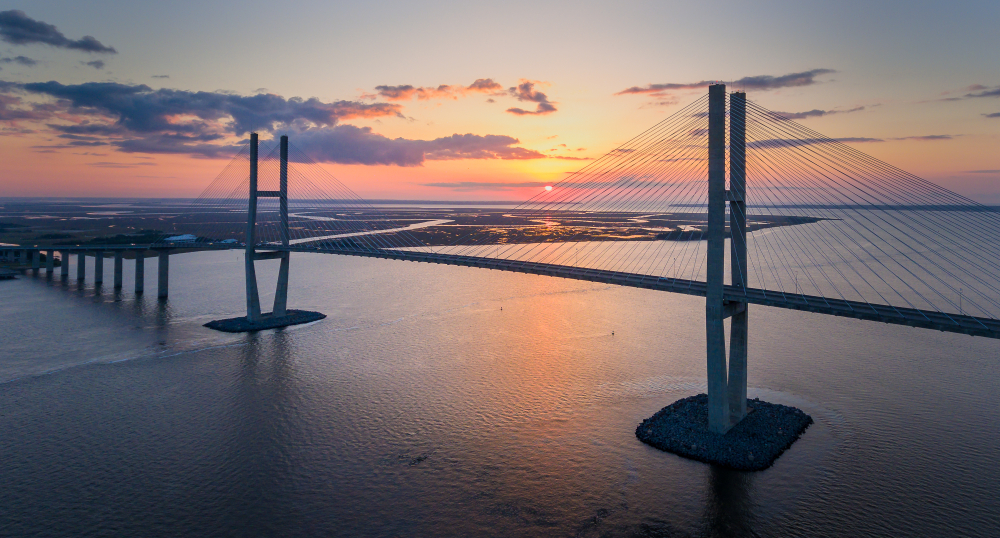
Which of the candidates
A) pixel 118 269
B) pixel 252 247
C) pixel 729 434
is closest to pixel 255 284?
pixel 252 247

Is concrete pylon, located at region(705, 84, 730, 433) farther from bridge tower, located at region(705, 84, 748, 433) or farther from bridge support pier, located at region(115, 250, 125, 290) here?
bridge support pier, located at region(115, 250, 125, 290)

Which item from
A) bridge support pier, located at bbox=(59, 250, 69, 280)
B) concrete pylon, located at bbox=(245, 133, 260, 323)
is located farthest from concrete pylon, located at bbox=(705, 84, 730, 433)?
bridge support pier, located at bbox=(59, 250, 69, 280)

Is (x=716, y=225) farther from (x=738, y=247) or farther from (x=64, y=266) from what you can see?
(x=64, y=266)

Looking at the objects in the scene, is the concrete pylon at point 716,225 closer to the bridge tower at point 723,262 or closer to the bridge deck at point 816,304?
the bridge tower at point 723,262

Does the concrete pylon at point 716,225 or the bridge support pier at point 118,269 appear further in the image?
the bridge support pier at point 118,269

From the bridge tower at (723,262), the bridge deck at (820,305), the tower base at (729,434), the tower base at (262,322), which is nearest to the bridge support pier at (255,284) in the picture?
the tower base at (262,322)

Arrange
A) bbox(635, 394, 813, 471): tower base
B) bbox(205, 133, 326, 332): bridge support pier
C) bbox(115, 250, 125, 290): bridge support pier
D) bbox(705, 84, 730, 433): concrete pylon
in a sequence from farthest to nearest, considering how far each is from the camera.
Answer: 1. bbox(115, 250, 125, 290): bridge support pier
2. bbox(205, 133, 326, 332): bridge support pier
3. bbox(705, 84, 730, 433): concrete pylon
4. bbox(635, 394, 813, 471): tower base

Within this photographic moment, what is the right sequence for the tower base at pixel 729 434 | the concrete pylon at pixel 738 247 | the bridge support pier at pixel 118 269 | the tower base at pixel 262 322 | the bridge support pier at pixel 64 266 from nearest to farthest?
the tower base at pixel 729 434 → the concrete pylon at pixel 738 247 → the tower base at pixel 262 322 → the bridge support pier at pixel 118 269 → the bridge support pier at pixel 64 266
